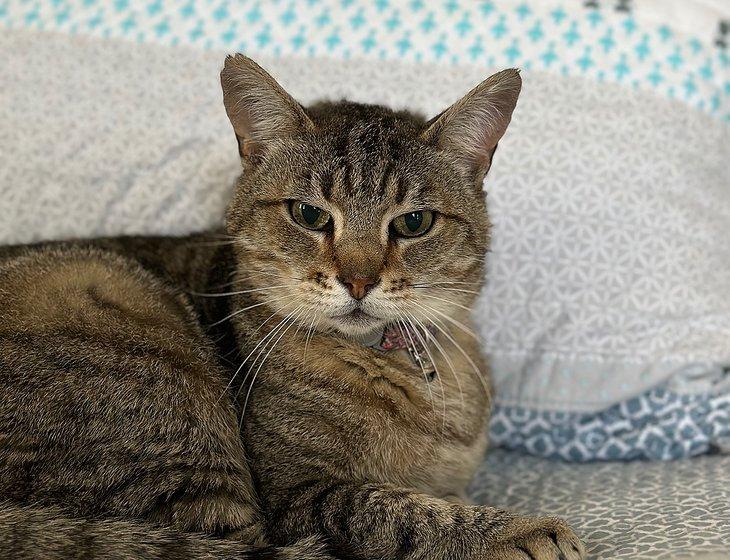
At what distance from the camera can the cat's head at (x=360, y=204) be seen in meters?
1.74

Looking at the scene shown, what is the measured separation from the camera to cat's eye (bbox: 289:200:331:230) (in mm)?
1796

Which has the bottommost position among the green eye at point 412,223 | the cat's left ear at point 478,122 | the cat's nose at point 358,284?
the cat's nose at point 358,284

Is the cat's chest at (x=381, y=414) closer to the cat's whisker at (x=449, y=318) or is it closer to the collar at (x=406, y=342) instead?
the collar at (x=406, y=342)

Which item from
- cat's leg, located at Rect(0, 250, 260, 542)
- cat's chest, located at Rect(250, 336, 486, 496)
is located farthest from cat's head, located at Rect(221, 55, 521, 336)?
cat's leg, located at Rect(0, 250, 260, 542)

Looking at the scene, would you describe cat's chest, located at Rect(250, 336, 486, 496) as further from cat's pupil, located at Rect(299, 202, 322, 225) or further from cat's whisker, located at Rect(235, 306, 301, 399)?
cat's pupil, located at Rect(299, 202, 322, 225)

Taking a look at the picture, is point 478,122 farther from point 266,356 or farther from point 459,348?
point 266,356

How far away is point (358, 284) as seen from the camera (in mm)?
1672

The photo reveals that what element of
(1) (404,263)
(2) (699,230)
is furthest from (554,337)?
(1) (404,263)

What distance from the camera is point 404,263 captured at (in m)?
1.75

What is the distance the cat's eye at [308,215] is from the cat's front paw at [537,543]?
764 mm

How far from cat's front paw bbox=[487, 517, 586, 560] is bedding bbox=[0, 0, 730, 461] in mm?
794

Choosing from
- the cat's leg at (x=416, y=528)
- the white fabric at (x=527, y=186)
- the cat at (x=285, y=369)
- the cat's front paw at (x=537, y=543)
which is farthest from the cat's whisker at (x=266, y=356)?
the white fabric at (x=527, y=186)

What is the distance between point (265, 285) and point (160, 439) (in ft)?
1.39

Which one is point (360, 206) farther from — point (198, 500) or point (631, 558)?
point (631, 558)
